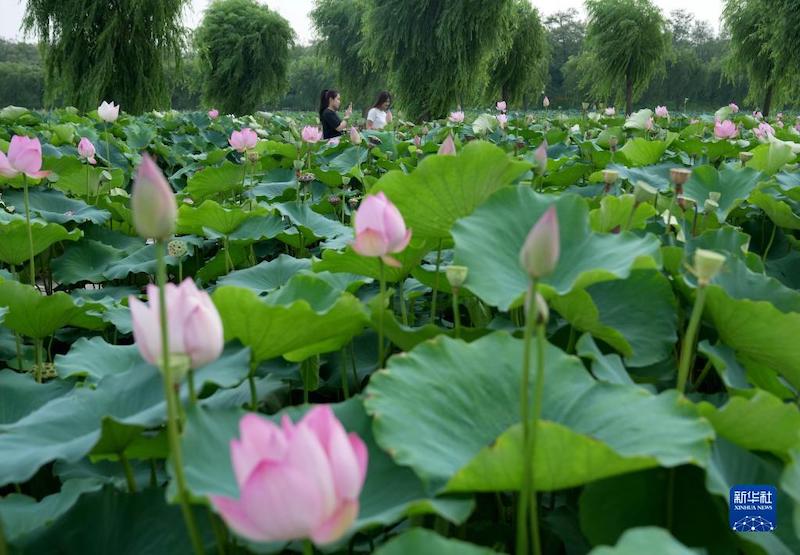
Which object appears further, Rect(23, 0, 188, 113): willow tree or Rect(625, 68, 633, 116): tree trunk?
Rect(625, 68, 633, 116): tree trunk

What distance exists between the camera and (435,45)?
1214cm

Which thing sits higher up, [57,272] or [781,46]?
[781,46]

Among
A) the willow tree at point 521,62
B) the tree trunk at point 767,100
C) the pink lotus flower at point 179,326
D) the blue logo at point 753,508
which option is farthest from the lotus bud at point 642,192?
the tree trunk at point 767,100

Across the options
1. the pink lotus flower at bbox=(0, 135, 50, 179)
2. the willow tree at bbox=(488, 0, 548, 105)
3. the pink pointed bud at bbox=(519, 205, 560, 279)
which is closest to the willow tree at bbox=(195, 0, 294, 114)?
the willow tree at bbox=(488, 0, 548, 105)

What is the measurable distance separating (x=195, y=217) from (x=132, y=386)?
82cm

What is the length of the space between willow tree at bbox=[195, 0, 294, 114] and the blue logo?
19277mm

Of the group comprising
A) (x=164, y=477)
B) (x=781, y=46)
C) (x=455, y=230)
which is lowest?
(x=164, y=477)

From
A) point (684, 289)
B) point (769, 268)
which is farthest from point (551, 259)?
point (769, 268)

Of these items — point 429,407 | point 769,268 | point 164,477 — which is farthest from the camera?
point 769,268

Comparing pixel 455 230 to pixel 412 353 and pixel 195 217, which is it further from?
pixel 195 217

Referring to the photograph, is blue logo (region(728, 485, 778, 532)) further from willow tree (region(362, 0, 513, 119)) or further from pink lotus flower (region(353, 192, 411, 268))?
willow tree (region(362, 0, 513, 119))

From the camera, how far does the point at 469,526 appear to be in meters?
0.66

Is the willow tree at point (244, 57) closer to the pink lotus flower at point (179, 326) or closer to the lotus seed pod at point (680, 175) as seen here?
the lotus seed pod at point (680, 175)

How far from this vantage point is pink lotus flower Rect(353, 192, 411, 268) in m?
0.72
